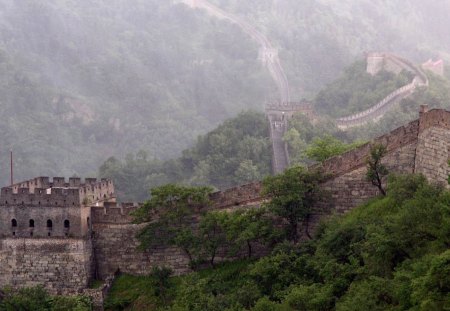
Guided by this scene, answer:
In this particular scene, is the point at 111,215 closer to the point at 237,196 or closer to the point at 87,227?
the point at 87,227

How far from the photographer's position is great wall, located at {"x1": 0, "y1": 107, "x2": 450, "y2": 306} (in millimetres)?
34531

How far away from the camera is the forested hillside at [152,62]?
332 feet

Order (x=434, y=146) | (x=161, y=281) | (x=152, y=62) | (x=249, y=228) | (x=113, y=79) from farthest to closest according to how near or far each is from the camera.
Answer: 1. (x=152, y=62)
2. (x=113, y=79)
3. (x=161, y=281)
4. (x=249, y=228)
5. (x=434, y=146)

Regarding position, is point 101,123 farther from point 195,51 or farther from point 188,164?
point 188,164

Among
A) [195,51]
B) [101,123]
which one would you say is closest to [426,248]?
[101,123]

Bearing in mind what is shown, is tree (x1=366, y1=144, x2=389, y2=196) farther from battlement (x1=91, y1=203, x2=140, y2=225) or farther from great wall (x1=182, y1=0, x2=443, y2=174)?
great wall (x1=182, y1=0, x2=443, y2=174)

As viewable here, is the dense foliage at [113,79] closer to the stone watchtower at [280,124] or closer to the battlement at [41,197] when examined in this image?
the stone watchtower at [280,124]

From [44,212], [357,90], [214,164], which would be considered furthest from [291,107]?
[44,212]

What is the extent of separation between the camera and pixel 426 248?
1022 inches

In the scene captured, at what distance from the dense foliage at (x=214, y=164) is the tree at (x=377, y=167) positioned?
30682mm

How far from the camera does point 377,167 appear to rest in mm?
33062

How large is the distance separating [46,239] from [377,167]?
12320 mm

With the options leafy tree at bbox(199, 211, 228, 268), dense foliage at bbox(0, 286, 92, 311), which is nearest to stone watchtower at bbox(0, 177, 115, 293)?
dense foliage at bbox(0, 286, 92, 311)

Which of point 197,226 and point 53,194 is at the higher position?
point 53,194
